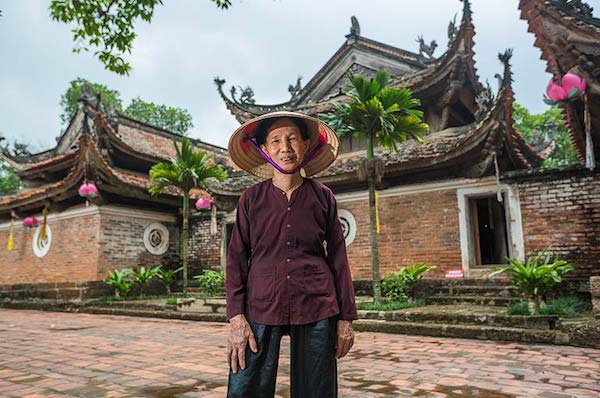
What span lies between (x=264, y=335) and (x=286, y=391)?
5.46ft

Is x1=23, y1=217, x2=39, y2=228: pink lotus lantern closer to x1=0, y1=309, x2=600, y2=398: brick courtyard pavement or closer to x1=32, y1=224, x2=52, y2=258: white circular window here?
x1=32, y1=224, x2=52, y2=258: white circular window

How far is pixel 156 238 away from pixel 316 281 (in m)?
12.8

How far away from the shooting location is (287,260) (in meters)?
1.97

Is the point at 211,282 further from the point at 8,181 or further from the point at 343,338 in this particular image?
the point at 8,181

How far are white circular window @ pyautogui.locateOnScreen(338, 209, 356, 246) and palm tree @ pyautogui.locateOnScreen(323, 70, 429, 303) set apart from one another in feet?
8.61

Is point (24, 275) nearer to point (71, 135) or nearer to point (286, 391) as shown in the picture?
point (71, 135)

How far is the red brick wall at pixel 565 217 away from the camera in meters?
7.62

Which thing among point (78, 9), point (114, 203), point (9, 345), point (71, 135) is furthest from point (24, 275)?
point (78, 9)

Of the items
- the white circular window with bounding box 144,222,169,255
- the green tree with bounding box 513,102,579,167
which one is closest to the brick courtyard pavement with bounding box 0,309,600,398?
the white circular window with bounding box 144,222,169,255

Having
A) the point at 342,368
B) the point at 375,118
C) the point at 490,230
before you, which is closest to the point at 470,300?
the point at 375,118

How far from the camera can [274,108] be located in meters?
13.5

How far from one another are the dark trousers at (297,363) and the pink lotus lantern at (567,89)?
4593 mm

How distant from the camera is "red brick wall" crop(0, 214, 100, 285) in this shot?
12055 mm

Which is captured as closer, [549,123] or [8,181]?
[549,123]
